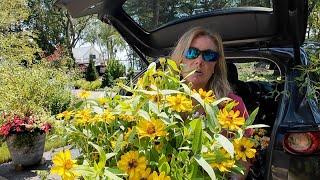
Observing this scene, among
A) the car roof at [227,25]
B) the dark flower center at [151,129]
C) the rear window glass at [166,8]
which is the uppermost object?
the rear window glass at [166,8]

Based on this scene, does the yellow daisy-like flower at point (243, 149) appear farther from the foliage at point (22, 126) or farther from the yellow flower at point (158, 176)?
the foliage at point (22, 126)

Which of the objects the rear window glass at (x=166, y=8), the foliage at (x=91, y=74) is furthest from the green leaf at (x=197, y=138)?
the foliage at (x=91, y=74)

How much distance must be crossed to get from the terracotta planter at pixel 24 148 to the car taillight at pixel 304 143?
14.9 ft

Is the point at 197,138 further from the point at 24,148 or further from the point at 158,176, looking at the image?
the point at 24,148

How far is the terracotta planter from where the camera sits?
5.70 m

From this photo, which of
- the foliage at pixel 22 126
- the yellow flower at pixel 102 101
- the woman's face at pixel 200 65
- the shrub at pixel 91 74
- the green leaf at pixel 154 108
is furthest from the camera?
the shrub at pixel 91 74

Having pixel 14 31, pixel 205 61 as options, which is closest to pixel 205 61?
pixel 205 61

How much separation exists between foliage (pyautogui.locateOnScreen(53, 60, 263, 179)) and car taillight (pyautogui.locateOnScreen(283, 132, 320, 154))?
0.84m

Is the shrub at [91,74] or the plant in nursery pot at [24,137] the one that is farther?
the shrub at [91,74]

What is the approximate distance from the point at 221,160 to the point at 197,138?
10cm

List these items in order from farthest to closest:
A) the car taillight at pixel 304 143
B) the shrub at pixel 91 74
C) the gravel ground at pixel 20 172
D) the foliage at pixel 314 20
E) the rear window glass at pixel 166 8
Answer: the shrub at pixel 91 74
the gravel ground at pixel 20 172
the rear window glass at pixel 166 8
the foliage at pixel 314 20
the car taillight at pixel 304 143

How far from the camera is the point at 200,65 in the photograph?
2146 millimetres

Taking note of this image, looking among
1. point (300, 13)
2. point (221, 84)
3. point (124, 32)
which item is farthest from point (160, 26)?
point (300, 13)

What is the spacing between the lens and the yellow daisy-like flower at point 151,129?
3.61 ft
